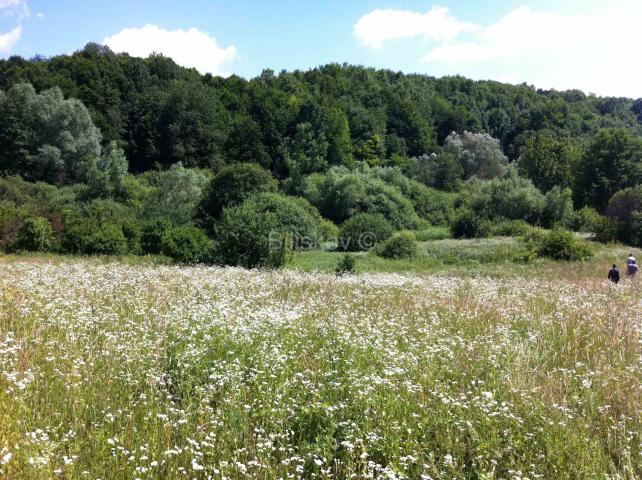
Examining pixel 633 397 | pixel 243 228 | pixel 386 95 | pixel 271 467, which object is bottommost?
pixel 271 467

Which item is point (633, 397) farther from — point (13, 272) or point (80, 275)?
point (13, 272)

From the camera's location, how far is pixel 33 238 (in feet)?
67.1

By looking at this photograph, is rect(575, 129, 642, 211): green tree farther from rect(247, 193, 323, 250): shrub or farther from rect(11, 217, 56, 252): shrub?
rect(11, 217, 56, 252): shrub

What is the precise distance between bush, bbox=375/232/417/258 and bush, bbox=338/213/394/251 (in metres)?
3.10

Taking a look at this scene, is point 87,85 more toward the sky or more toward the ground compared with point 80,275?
more toward the sky

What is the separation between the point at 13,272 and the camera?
1070 cm

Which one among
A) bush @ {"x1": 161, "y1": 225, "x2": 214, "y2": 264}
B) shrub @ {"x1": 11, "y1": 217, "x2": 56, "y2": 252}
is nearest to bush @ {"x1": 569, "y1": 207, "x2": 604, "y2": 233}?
bush @ {"x1": 161, "y1": 225, "x2": 214, "y2": 264}

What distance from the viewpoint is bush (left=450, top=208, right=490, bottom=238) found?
29.8 metres

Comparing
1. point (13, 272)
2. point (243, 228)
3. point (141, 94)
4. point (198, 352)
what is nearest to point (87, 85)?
point (141, 94)

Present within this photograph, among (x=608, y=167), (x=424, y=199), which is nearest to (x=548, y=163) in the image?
(x=608, y=167)

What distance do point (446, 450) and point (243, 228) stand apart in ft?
48.2

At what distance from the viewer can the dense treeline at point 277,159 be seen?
904 inches

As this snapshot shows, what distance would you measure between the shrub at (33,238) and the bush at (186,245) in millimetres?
4520

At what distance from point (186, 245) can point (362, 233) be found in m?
10.1
